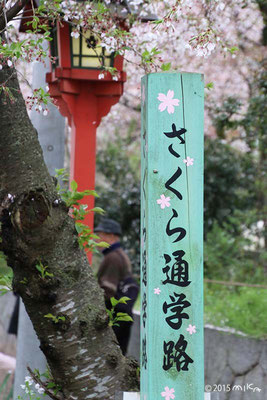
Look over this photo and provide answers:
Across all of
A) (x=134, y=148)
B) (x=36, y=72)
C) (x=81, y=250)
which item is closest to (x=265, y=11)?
(x=36, y=72)

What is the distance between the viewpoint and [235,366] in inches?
227

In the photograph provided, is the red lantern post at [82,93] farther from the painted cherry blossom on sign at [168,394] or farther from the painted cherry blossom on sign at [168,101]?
the painted cherry blossom on sign at [168,394]

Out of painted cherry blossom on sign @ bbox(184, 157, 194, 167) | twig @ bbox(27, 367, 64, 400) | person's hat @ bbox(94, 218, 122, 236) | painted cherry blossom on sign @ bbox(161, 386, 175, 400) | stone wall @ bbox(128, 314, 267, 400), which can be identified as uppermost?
painted cherry blossom on sign @ bbox(184, 157, 194, 167)

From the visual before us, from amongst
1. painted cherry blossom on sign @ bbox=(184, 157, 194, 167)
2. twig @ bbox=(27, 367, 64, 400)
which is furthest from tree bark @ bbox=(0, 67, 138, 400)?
painted cherry blossom on sign @ bbox=(184, 157, 194, 167)

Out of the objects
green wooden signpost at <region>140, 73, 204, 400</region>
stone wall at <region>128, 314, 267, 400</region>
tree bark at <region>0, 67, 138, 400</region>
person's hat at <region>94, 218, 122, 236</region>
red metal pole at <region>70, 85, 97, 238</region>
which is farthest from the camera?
person's hat at <region>94, 218, 122, 236</region>

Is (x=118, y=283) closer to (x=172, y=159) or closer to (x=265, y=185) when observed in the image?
(x=172, y=159)

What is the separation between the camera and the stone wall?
18.1 ft

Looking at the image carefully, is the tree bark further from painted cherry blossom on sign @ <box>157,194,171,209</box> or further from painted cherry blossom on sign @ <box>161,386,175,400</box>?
painted cherry blossom on sign @ <box>157,194,171,209</box>

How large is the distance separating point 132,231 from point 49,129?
6755 millimetres

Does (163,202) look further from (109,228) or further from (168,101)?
(109,228)

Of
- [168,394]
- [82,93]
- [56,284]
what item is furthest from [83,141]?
[168,394]

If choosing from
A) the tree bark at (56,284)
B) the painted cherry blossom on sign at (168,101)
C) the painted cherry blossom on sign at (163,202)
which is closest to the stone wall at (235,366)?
the tree bark at (56,284)

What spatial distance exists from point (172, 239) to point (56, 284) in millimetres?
863

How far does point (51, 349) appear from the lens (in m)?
3.42
